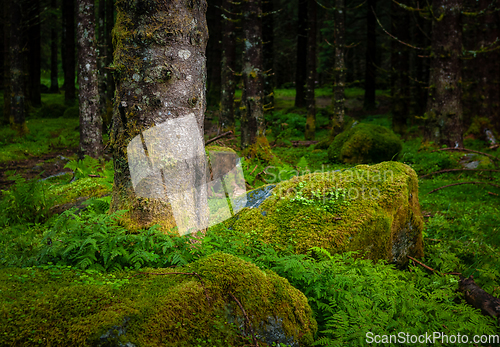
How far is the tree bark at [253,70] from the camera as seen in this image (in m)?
9.68

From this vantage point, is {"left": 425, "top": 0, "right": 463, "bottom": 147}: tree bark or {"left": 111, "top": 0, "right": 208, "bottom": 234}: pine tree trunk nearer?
{"left": 111, "top": 0, "right": 208, "bottom": 234}: pine tree trunk

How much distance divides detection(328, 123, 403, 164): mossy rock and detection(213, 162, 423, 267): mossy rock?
5.36m

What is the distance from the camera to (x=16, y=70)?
15016 millimetres

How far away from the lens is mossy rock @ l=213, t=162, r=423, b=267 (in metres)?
4.08

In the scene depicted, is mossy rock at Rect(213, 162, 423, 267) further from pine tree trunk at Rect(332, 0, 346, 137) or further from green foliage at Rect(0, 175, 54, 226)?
pine tree trunk at Rect(332, 0, 346, 137)

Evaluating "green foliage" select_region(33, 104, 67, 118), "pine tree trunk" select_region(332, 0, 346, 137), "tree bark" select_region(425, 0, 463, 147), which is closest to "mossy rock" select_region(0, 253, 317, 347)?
"tree bark" select_region(425, 0, 463, 147)

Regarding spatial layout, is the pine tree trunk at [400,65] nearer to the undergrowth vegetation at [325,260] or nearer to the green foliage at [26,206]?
the undergrowth vegetation at [325,260]

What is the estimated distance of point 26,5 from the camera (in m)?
22.2

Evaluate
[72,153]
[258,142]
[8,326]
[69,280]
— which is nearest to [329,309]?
[69,280]

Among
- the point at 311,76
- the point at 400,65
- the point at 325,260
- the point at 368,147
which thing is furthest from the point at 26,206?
the point at 400,65

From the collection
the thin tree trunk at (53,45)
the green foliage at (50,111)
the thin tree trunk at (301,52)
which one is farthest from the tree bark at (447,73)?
the thin tree trunk at (53,45)

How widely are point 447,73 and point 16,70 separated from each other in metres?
17.4

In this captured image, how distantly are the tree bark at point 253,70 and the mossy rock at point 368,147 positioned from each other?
108 inches

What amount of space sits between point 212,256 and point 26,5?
27.0 m
